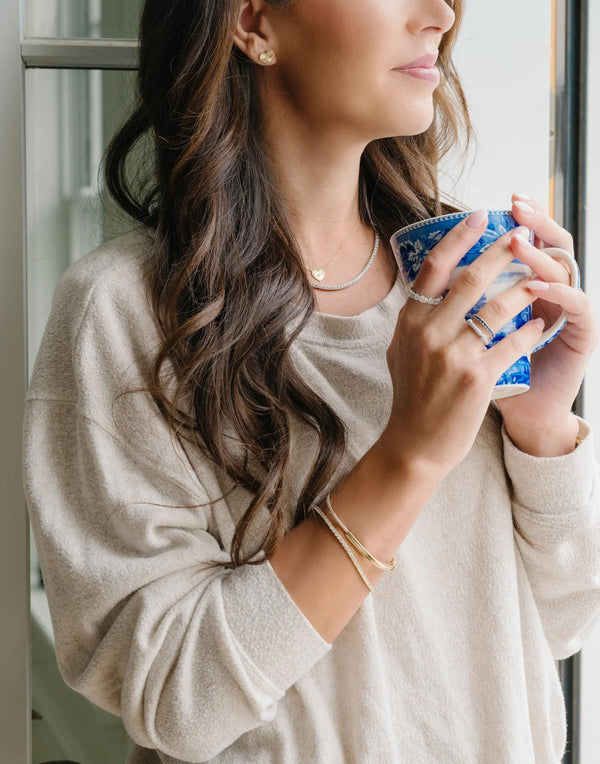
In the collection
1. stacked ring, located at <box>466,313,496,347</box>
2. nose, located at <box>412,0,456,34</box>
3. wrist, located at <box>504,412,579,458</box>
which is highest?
nose, located at <box>412,0,456,34</box>

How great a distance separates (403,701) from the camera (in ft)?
2.84

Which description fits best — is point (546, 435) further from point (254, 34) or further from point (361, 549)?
point (254, 34)

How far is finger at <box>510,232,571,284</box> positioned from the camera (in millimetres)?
711

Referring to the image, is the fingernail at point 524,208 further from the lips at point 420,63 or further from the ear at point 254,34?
the ear at point 254,34

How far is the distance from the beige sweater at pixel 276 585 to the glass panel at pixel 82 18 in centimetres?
35

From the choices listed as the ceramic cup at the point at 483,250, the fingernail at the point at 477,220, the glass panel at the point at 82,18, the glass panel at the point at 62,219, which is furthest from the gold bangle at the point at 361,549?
the glass panel at the point at 82,18

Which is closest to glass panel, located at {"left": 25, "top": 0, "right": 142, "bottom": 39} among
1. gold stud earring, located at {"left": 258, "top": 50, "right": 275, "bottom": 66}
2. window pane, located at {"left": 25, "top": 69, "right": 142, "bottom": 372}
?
window pane, located at {"left": 25, "top": 69, "right": 142, "bottom": 372}

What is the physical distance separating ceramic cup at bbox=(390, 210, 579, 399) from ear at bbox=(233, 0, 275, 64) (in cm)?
29

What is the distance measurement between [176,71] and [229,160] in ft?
0.35

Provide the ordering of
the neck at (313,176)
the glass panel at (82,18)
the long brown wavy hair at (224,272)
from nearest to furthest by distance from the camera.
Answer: the long brown wavy hair at (224,272), the neck at (313,176), the glass panel at (82,18)

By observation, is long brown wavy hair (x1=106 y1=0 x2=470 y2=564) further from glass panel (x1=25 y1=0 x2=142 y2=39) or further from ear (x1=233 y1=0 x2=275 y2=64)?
glass panel (x1=25 y1=0 x2=142 y2=39)

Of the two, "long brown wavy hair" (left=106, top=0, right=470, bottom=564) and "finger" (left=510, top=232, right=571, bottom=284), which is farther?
"long brown wavy hair" (left=106, top=0, right=470, bottom=564)

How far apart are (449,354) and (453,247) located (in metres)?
0.09

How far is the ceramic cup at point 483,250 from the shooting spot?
73 centimetres
